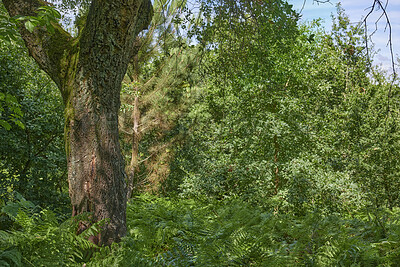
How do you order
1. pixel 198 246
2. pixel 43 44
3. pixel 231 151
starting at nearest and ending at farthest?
1. pixel 198 246
2. pixel 43 44
3. pixel 231 151

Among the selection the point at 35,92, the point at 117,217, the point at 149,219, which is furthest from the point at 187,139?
the point at 117,217

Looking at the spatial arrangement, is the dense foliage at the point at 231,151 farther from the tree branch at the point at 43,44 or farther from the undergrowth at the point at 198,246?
the tree branch at the point at 43,44

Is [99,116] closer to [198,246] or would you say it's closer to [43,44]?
[43,44]

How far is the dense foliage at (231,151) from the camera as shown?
128 inches

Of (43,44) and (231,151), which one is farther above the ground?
(43,44)

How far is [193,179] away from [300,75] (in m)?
5.90

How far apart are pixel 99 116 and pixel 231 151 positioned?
737cm

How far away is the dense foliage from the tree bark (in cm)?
29

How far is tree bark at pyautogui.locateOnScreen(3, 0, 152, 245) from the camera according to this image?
347 cm

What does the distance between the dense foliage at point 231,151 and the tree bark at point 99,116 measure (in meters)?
0.29

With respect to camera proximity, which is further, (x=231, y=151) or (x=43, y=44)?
(x=231, y=151)

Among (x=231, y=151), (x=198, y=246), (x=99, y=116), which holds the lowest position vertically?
(x=198, y=246)

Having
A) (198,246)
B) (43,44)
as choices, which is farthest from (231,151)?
(43,44)

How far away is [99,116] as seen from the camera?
140 inches
